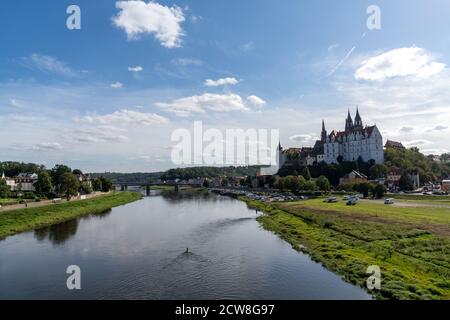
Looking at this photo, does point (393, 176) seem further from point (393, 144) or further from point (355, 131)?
point (393, 144)

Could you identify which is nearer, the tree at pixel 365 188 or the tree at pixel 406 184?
the tree at pixel 365 188

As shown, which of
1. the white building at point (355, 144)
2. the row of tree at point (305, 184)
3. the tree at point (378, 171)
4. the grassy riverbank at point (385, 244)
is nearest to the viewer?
the grassy riverbank at point (385, 244)

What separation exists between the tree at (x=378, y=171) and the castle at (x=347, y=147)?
35.6 ft

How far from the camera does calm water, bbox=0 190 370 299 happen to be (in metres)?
23.7

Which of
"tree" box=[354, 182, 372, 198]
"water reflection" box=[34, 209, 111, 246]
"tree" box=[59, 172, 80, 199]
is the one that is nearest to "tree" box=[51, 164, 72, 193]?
"tree" box=[59, 172, 80, 199]

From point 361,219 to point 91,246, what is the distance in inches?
1186

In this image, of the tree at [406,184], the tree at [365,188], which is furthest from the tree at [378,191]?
the tree at [406,184]

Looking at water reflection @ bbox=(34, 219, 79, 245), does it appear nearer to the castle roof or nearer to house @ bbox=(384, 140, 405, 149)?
the castle roof

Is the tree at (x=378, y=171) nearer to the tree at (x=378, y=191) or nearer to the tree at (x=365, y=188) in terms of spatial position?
the tree at (x=365, y=188)

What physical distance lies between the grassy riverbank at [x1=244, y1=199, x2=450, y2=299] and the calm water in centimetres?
181

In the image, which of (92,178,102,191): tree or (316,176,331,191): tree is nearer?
(316,176,331,191): tree

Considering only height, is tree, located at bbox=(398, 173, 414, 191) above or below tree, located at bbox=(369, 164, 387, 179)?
below

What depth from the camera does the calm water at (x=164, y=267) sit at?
23.7m
